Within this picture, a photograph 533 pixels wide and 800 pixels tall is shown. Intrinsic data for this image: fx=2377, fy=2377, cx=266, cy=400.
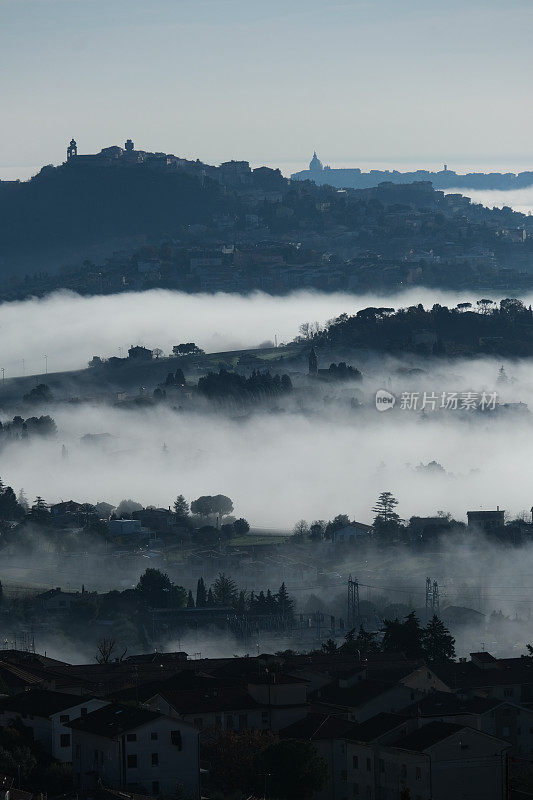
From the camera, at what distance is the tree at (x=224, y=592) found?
10069cm

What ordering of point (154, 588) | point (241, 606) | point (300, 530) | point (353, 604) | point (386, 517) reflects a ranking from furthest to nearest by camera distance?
point (386, 517) → point (300, 530) → point (154, 588) → point (241, 606) → point (353, 604)

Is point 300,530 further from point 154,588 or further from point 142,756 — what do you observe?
point 142,756

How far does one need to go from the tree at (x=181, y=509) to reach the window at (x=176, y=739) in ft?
287

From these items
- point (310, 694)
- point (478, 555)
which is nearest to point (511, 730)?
point (310, 694)

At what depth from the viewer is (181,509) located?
140m

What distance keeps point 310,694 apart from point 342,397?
446 ft

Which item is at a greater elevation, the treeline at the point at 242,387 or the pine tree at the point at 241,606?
the pine tree at the point at 241,606

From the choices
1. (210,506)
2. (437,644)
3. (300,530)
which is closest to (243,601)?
(437,644)

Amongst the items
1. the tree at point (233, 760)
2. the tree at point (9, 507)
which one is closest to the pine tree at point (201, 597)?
the tree at point (9, 507)

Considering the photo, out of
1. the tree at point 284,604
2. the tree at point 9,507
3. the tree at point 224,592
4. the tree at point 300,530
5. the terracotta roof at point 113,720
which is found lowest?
the tree at point 300,530

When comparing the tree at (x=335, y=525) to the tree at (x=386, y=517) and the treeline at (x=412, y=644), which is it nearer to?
the tree at (x=386, y=517)

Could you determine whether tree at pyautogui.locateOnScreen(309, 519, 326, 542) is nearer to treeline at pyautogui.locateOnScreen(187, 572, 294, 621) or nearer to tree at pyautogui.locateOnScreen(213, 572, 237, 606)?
tree at pyautogui.locateOnScreen(213, 572, 237, 606)

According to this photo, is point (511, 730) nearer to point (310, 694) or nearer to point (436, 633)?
point (310, 694)

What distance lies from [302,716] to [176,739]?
6362 mm
